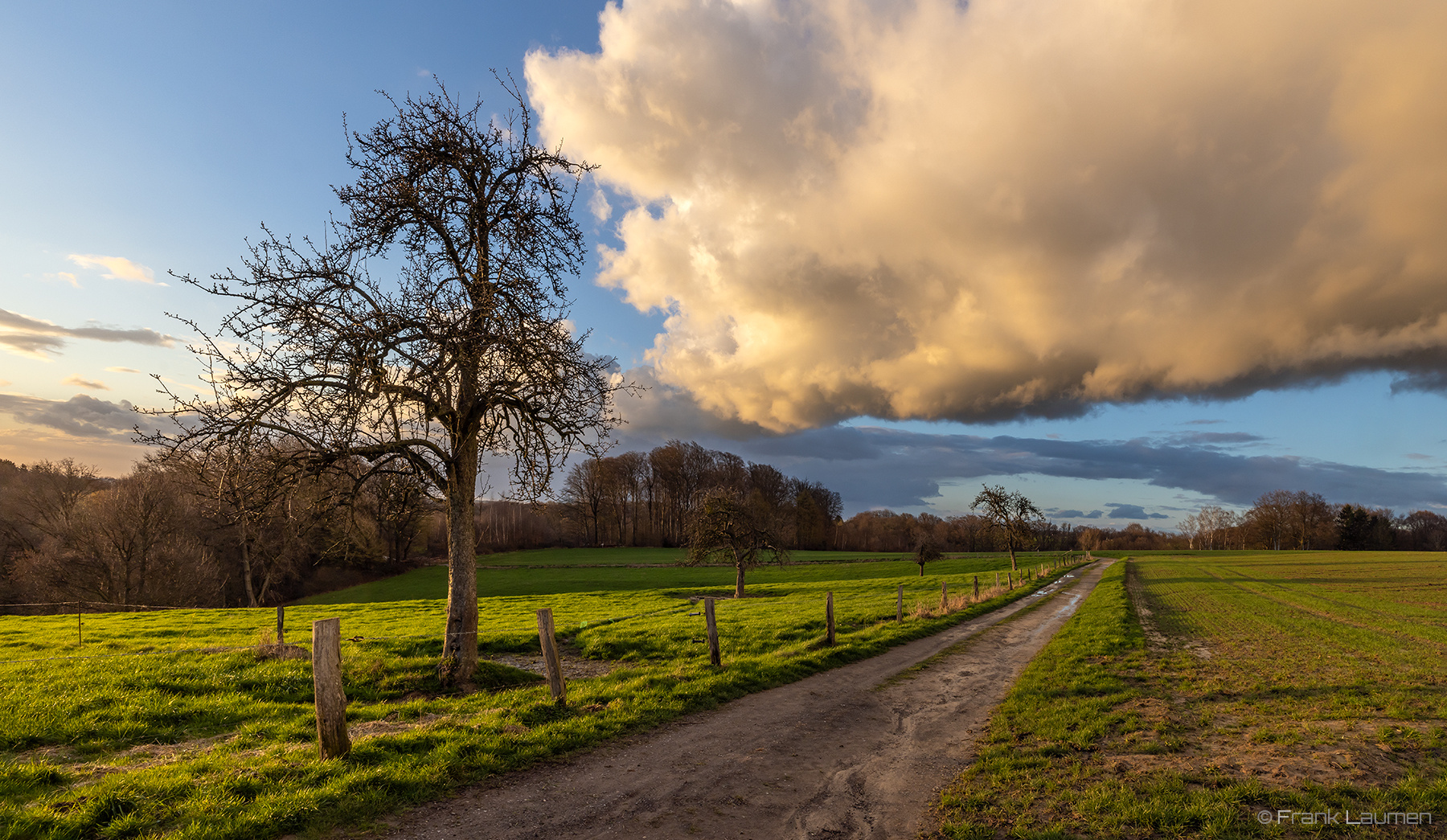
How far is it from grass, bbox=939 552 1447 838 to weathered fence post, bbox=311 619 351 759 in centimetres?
769

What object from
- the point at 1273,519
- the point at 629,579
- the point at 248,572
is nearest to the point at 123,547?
the point at 248,572

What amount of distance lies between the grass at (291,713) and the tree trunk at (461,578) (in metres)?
0.50

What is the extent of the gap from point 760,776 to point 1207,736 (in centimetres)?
752

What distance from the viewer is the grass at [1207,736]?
637 cm

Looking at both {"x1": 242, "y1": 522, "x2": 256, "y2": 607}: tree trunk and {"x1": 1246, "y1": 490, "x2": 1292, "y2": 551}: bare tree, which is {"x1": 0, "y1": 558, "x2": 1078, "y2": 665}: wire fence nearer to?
{"x1": 242, "y1": 522, "x2": 256, "y2": 607}: tree trunk

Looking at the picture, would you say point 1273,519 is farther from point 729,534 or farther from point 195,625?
point 195,625

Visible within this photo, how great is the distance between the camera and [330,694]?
7.39 metres

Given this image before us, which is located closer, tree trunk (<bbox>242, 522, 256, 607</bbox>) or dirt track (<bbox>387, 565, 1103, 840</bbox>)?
dirt track (<bbox>387, 565, 1103, 840</bbox>)

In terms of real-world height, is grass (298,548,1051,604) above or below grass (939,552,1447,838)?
below

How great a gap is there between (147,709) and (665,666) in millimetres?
9573

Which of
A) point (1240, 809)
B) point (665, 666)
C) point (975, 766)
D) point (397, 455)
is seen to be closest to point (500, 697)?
point (665, 666)

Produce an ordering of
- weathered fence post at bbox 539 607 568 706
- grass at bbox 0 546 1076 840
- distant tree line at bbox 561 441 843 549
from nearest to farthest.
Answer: grass at bbox 0 546 1076 840 < weathered fence post at bbox 539 607 568 706 < distant tree line at bbox 561 441 843 549

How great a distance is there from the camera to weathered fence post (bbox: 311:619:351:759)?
728 centimetres

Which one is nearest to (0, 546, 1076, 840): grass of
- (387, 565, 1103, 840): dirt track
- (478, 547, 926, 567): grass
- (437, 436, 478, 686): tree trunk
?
(437, 436, 478, 686): tree trunk
